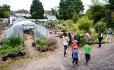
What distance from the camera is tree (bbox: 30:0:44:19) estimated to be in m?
56.1

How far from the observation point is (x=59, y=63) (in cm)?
1191

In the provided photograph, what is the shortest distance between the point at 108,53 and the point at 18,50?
8.15 metres

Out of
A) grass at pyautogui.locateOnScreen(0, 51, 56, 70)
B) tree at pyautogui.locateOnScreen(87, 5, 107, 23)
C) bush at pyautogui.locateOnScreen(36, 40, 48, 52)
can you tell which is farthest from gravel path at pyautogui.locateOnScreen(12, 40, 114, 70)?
tree at pyautogui.locateOnScreen(87, 5, 107, 23)

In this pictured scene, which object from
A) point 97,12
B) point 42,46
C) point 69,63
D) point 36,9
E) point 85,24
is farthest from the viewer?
point 36,9

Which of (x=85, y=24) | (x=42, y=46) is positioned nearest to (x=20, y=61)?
(x=42, y=46)

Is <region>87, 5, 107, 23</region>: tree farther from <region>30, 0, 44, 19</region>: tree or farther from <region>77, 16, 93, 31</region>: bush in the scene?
<region>30, 0, 44, 19</region>: tree

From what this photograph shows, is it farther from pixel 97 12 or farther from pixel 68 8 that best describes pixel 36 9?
pixel 97 12

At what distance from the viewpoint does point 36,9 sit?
56375mm

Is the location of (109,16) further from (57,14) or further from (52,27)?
(57,14)

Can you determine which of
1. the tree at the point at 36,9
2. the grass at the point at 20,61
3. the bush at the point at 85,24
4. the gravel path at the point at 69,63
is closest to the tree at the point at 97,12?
the bush at the point at 85,24

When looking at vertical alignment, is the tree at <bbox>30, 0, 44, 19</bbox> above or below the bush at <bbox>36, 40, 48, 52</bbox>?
above

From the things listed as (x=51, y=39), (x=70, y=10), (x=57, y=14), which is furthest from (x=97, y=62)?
(x=57, y=14)

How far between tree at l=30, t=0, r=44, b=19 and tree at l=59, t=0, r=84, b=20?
8.25 metres

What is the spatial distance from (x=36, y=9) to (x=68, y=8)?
12462mm
